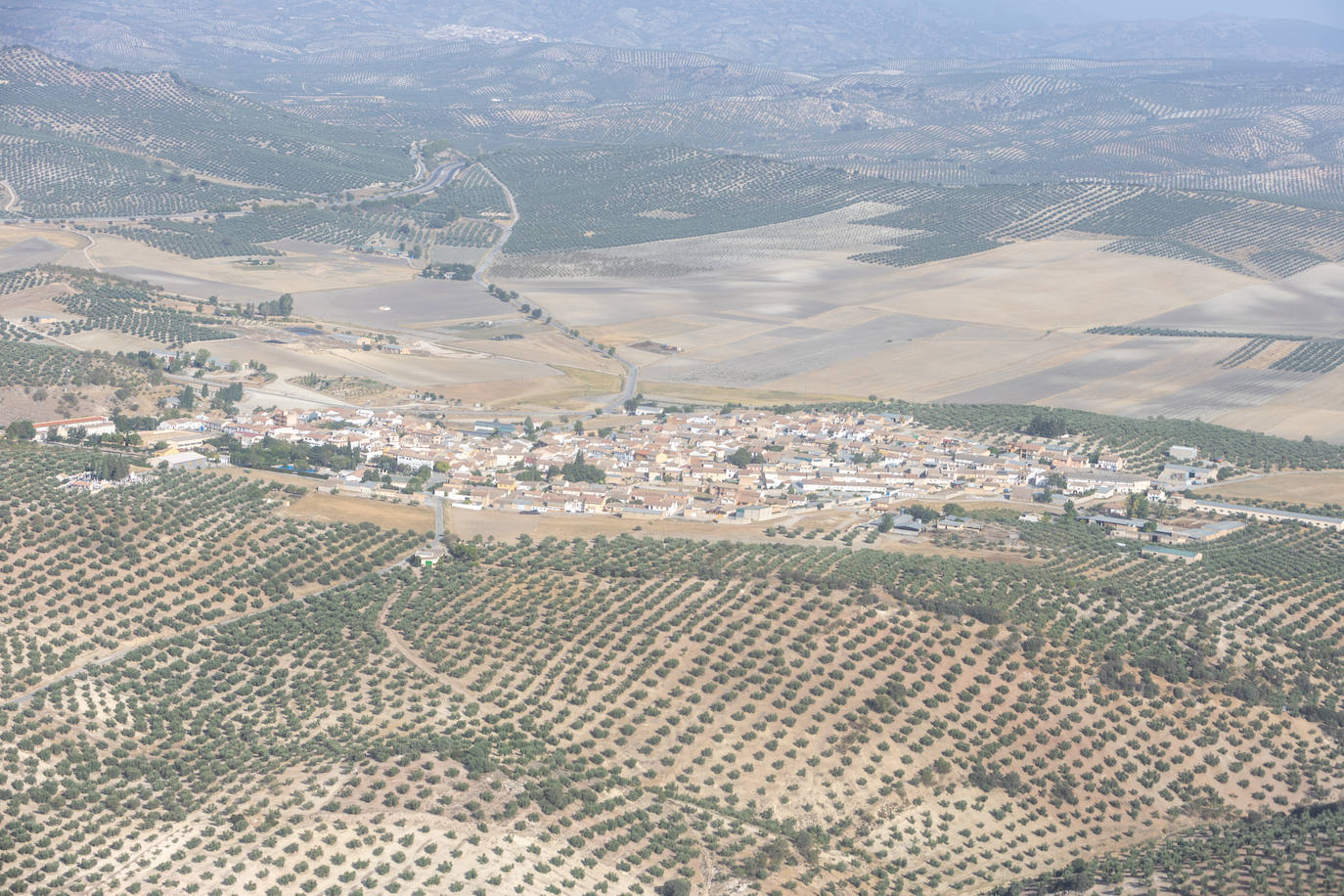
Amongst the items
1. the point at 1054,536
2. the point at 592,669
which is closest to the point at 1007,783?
the point at 592,669

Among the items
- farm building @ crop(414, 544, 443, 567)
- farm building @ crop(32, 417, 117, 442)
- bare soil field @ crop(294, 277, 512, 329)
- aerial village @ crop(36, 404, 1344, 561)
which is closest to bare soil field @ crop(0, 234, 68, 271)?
bare soil field @ crop(294, 277, 512, 329)

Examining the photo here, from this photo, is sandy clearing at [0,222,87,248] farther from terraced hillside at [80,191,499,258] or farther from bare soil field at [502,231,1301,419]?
bare soil field at [502,231,1301,419]

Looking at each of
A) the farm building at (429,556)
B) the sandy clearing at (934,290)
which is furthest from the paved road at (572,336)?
the farm building at (429,556)

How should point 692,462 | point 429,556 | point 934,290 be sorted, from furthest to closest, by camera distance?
point 934,290, point 692,462, point 429,556

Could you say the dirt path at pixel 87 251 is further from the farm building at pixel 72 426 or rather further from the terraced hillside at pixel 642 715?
the terraced hillside at pixel 642 715

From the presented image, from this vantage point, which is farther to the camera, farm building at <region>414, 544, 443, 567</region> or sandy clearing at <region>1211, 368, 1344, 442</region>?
sandy clearing at <region>1211, 368, 1344, 442</region>

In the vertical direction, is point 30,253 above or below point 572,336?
above

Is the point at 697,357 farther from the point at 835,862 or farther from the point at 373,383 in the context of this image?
the point at 835,862

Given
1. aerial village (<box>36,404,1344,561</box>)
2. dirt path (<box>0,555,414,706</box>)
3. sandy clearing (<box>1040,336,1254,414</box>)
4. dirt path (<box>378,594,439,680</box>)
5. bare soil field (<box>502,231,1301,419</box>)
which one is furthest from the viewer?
bare soil field (<box>502,231,1301,419</box>)

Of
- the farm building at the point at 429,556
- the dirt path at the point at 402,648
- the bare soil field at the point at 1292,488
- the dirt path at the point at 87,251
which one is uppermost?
the dirt path at the point at 87,251

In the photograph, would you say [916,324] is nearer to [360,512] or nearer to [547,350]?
[547,350]

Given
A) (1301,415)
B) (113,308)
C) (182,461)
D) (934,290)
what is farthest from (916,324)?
(182,461)
